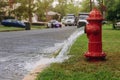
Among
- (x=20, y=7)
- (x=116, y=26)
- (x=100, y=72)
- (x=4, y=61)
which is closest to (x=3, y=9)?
(x=20, y=7)

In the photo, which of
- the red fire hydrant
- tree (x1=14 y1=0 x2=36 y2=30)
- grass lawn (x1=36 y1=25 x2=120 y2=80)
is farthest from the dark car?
grass lawn (x1=36 y1=25 x2=120 y2=80)

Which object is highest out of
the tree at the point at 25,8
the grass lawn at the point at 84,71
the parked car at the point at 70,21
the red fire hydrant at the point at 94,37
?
the red fire hydrant at the point at 94,37

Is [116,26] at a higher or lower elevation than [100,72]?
lower

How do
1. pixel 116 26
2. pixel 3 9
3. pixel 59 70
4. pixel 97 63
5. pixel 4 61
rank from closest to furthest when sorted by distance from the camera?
pixel 59 70 < pixel 97 63 < pixel 4 61 < pixel 116 26 < pixel 3 9

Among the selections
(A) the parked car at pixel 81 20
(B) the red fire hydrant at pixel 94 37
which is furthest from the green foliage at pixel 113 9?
(B) the red fire hydrant at pixel 94 37

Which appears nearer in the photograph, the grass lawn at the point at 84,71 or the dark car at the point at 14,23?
the grass lawn at the point at 84,71

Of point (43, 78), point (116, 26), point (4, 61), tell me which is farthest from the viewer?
point (116, 26)

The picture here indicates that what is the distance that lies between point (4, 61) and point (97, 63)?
303cm

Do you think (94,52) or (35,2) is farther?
(35,2)

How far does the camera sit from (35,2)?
62.1m

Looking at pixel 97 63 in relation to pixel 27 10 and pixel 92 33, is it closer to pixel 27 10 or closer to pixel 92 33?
pixel 92 33

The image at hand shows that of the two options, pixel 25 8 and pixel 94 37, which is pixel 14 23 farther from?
pixel 94 37

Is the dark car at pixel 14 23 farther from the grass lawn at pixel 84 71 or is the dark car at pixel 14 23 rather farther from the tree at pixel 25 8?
the grass lawn at pixel 84 71

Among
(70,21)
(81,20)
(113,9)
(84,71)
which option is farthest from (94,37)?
(70,21)
